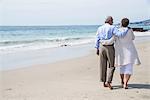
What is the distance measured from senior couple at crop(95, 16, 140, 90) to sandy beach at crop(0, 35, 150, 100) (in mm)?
387

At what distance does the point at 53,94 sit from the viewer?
8.01 metres

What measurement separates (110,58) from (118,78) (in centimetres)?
160

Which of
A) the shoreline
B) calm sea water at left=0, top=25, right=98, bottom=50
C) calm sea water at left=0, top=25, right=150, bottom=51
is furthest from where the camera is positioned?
calm sea water at left=0, top=25, right=98, bottom=50

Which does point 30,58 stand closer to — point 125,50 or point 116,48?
point 116,48

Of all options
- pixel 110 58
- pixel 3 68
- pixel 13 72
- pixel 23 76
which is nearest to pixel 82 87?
pixel 110 58

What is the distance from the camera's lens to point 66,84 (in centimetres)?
921

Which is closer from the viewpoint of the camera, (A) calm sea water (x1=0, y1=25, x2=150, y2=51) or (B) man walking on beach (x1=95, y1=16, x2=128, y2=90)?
(B) man walking on beach (x1=95, y1=16, x2=128, y2=90)

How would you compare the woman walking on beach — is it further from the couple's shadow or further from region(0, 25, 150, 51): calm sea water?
region(0, 25, 150, 51): calm sea water

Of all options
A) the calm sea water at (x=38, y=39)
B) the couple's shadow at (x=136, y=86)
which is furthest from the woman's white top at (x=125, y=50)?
the calm sea water at (x=38, y=39)

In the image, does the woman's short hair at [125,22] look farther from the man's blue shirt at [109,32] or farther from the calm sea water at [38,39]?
the calm sea water at [38,39]

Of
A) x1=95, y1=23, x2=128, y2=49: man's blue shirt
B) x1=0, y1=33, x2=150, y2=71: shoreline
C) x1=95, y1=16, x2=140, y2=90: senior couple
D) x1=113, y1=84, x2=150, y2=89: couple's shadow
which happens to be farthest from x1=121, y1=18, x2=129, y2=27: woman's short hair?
x1=0, y1=33, x2=150, y2=71: shoreline

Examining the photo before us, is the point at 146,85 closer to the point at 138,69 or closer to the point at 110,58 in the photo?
the point at 110,58

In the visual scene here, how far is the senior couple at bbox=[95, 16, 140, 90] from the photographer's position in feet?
28.1

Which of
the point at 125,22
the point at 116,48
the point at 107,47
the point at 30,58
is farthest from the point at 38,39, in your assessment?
the point at 125,22
